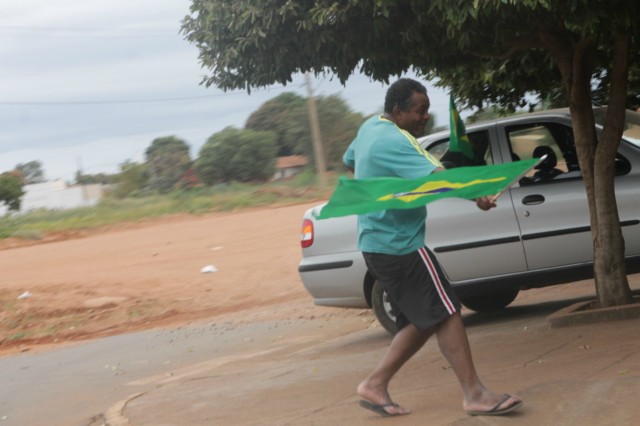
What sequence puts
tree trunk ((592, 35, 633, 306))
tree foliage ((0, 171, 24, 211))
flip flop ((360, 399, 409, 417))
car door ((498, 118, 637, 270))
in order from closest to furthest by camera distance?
flip flop ((360, 399, 409, 417)), tree trunk ((592, 35, 633, 306)), car door ((498, 118, 637, 270)), tree foliage ((0, 171, 24, 211))

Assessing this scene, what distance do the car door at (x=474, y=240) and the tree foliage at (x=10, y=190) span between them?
47.7 metres

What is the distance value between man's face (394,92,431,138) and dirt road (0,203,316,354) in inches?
366

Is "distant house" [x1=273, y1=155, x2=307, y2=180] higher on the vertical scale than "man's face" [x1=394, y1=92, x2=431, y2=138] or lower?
lower

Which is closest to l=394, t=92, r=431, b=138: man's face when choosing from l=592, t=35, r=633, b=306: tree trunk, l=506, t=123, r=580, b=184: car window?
l=592, t=35, r=633, b=306: tree trunk

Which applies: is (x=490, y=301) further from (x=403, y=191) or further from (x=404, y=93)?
(x=403, y=191)

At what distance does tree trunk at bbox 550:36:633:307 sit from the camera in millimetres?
8273

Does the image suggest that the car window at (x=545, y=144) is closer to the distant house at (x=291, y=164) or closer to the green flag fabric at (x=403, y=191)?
the green flag fabric at (x=403, y=191)

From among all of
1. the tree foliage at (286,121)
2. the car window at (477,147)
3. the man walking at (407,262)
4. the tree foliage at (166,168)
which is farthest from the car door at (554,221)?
the tree foliage at (286,121)

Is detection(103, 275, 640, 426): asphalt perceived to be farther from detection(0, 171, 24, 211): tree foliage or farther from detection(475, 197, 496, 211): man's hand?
detection(0, 171, 24, 211): tree foliage

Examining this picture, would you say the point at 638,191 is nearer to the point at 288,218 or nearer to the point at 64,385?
the point at 64,385

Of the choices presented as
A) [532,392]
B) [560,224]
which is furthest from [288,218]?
[532,392]

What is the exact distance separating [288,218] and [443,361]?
976 inches

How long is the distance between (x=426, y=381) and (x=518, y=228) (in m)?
2.51

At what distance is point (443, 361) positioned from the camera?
767 cm
